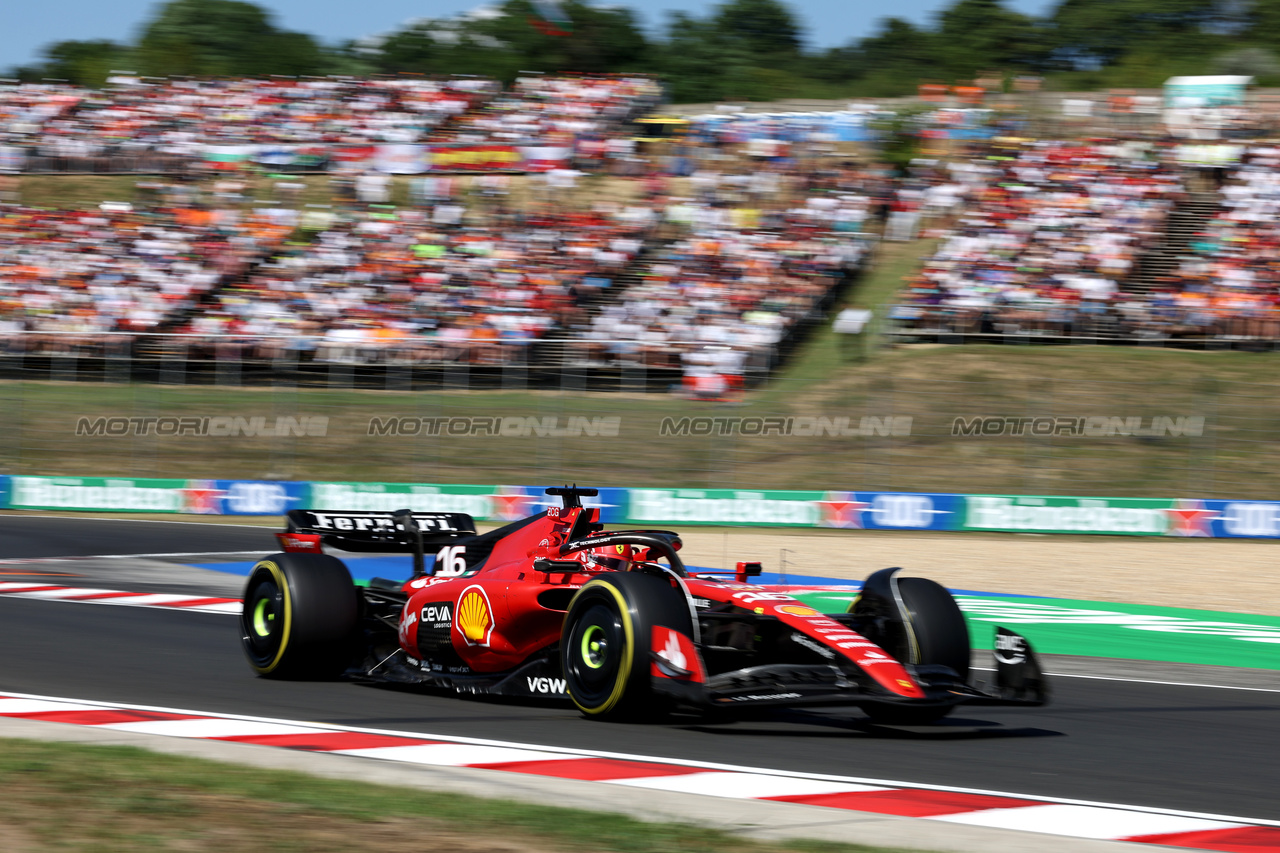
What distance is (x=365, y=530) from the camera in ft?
29.0

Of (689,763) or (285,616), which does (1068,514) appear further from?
(689,763)

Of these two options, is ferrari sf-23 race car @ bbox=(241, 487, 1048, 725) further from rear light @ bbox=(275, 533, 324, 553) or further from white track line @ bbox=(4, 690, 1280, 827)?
white track line @ bbox=(4, 690, 1280, 827)

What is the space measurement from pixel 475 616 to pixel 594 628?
107 centimetres

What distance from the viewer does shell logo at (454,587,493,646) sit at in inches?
303

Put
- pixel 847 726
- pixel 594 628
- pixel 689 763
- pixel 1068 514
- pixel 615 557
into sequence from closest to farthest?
pixel 689 763, pixel 594 628, pixel 847 726, pixel 615 557, pixel 1068 514

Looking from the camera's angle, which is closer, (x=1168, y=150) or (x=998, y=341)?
(x=998, y=341)

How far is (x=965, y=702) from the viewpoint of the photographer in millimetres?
6676

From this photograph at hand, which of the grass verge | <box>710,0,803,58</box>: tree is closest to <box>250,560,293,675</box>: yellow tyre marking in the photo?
the grass verge

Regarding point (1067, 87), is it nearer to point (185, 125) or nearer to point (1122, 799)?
point (185, 125)

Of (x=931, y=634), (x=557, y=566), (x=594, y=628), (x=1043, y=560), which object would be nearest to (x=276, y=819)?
(x=594, y=628)

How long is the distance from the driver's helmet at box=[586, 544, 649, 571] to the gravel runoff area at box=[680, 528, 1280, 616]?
866cm

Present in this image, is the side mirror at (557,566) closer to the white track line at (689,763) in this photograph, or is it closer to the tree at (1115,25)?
the white track line at (689,763)

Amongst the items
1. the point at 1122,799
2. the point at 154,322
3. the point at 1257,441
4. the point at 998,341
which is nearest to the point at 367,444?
the point at 154,322

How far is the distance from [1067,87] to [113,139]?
2621 centimetres
